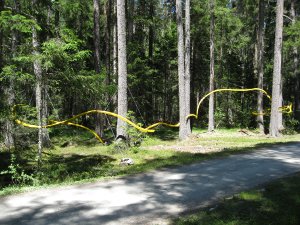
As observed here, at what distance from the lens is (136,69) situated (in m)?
24.8

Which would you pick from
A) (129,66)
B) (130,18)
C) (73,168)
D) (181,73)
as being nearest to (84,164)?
(73,168)

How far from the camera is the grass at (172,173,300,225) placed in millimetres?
5602

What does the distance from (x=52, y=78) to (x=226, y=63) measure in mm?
29528

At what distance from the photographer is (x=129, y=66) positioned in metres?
22.9

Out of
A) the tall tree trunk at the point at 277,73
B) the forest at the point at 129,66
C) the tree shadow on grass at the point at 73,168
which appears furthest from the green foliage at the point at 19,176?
the tall tree trunk at the point at 277,73

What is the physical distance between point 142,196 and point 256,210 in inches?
95.9

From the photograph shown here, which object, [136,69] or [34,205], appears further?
[136,69]

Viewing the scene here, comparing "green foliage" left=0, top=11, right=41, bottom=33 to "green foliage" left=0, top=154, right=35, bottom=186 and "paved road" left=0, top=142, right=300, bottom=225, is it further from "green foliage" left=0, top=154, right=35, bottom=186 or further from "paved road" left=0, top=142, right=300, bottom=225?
"paved road" left=0, top=142, right=300, bottom=225

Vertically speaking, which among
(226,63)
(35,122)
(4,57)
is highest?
(226,63)

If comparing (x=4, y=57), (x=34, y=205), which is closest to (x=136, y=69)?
(x=4, y=57)

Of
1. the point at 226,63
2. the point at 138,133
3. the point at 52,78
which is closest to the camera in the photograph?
the point at 52,78

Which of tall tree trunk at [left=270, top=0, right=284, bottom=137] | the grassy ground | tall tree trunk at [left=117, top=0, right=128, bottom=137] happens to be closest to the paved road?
the grassy ground

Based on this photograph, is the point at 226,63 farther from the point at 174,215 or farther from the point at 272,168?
the point at 174,215

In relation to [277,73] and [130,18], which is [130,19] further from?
[277,73]
